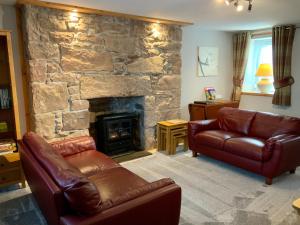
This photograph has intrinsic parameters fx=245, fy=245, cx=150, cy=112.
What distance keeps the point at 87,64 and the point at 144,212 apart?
2556 millimetres

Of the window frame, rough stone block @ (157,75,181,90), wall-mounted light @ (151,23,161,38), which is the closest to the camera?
wall-mounted light @ (151,23,161,38)

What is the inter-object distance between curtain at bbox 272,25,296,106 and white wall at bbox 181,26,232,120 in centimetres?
112

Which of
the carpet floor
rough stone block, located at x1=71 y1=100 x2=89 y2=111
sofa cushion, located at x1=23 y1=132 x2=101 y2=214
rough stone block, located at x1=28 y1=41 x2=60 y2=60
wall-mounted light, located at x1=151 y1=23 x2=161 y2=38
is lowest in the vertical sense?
the carpet floor

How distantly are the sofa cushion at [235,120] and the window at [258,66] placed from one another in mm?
1631

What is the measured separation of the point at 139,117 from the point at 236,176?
6.41 feet

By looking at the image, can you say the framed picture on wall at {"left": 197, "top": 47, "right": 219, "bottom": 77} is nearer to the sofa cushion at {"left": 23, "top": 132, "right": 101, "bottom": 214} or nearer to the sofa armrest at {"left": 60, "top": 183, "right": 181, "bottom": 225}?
the sofa armrest at {"left": 60, "top": 183, "right": 181, "bottom": 225}

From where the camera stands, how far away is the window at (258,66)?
5.36 meters

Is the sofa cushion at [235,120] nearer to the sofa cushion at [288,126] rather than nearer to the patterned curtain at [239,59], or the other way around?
the sofa cushion at [288,126]

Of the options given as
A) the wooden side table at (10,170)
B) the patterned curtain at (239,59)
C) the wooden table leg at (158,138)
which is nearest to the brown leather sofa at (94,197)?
the wooden side table at (10,170)

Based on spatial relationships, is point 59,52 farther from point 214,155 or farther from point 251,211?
point 251,211

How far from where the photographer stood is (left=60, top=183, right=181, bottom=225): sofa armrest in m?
1.50

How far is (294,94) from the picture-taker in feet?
16.2

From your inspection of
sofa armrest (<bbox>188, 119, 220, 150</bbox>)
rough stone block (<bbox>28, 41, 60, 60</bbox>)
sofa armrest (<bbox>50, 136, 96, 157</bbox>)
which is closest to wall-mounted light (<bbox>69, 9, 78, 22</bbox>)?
rough stone block (<bbox>28, 41, 60, 60</bbox>)

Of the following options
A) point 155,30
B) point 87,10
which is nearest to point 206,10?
point 155,30
